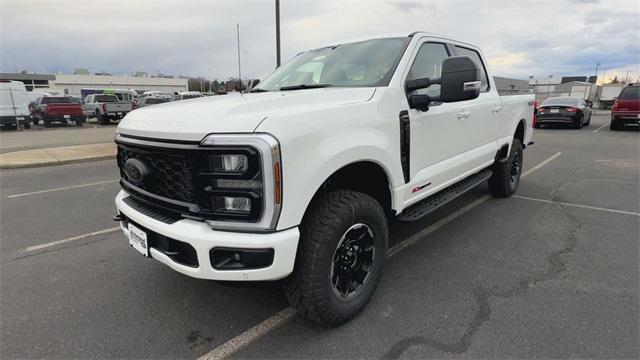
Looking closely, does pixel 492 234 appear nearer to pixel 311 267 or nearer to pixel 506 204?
pixel 506 204

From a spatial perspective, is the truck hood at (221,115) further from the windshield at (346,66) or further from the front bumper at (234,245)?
the front bumper at (234,245)

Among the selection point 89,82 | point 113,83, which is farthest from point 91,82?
point 113,83

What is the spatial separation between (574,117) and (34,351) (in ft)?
67.5

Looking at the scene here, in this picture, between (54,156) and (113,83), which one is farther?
(113,83)

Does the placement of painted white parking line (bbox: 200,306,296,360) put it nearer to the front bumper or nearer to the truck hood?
the front bumper

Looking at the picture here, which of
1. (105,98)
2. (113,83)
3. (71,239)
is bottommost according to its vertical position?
(71,239)

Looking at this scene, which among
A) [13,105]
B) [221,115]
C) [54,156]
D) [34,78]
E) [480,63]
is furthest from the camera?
[34,78]

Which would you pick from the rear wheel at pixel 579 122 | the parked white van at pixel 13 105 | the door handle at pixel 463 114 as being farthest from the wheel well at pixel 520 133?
the parked white van at pixel 13 105

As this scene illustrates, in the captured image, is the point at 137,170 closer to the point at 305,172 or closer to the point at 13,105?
the point at 305,172

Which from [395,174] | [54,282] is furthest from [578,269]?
[54,282]

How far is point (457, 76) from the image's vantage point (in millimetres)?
2729

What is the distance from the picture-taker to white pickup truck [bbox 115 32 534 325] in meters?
2.07

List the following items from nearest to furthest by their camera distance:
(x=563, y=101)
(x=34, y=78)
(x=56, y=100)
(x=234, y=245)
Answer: (x=234, y=245)
(x=563, y=101)
(x=56, y=100)
(x=34, y=78)

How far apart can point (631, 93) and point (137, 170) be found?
19.5m
